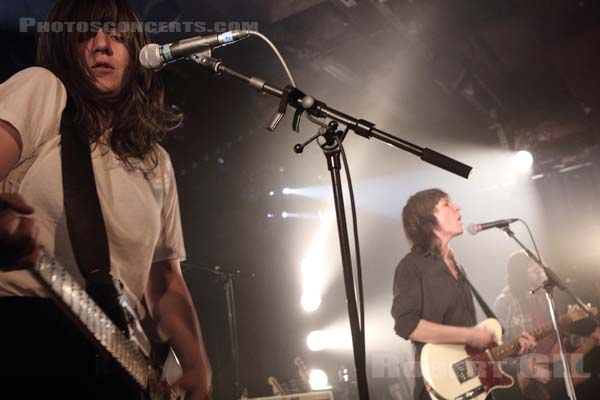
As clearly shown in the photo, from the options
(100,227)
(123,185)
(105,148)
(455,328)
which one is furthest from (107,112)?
(455,328)

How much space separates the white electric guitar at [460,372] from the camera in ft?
11.6

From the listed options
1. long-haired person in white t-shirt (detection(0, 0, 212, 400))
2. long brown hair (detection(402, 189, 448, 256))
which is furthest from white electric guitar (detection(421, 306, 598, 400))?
long-haired person in white t-shirt (detection(0, 0, 212, 400))

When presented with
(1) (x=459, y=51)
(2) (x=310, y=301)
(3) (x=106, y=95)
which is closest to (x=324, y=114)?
(3) (x=106, y=95)

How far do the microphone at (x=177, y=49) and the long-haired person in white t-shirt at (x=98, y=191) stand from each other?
0.17 meters

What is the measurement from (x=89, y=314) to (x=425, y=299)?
309 centimetres

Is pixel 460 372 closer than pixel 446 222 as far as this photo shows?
Yes

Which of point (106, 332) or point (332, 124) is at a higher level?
point (332, 124)

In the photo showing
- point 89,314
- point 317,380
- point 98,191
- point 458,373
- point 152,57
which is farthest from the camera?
point 317,380

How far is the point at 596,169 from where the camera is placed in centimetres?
908

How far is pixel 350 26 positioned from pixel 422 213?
215cm

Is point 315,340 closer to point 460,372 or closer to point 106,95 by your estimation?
point 460,372

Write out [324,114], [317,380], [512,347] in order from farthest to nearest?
[317,380], [512,347], [324,114]

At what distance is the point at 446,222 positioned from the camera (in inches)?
171

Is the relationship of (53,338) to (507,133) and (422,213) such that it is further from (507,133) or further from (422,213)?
(507,133)
